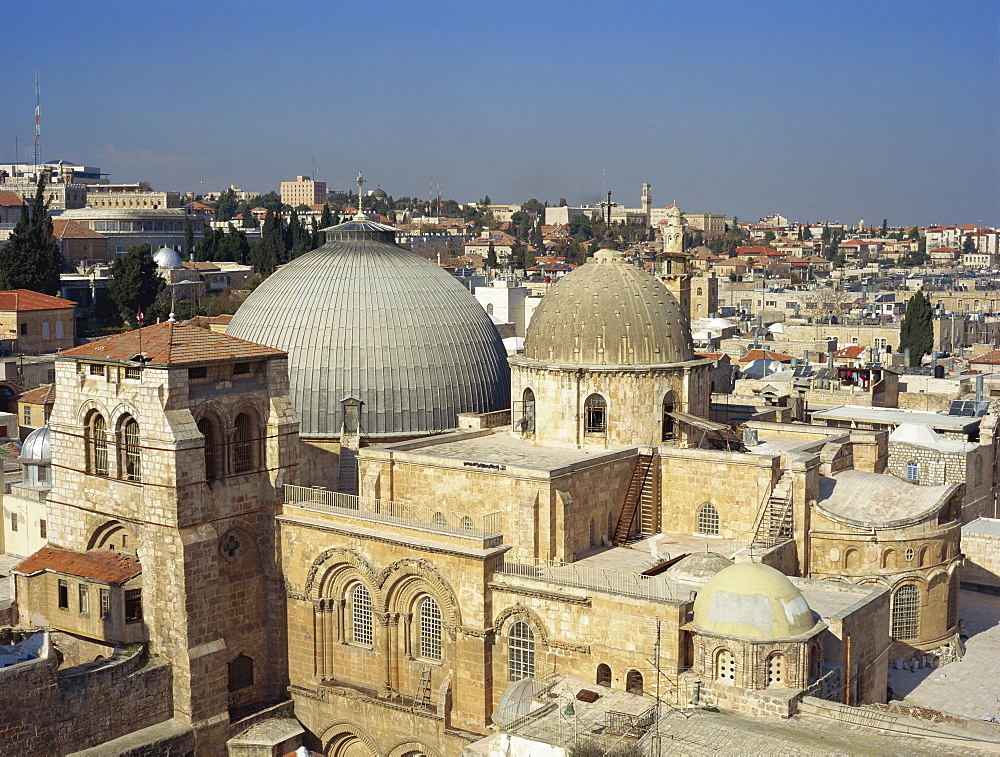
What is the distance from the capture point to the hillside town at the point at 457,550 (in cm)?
2373

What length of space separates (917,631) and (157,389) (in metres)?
20.0

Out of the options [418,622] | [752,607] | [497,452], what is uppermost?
[497,452]

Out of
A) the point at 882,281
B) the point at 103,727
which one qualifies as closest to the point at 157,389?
the point at 103,727

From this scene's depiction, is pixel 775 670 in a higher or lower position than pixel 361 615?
higher

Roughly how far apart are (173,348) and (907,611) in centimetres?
1947

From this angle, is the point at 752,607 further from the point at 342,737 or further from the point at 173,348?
the point at 173,348

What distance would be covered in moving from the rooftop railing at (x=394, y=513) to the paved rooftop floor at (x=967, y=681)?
10725 millimetres

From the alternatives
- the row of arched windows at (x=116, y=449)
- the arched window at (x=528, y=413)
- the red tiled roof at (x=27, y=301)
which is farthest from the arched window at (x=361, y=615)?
the red tiled roof at (x=27, y=301)

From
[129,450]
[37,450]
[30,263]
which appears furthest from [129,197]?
[129,450]

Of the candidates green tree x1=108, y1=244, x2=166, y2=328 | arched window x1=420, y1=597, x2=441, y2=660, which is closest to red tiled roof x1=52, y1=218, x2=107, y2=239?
green tree x1=108, y1=244, x2=166, y2=328

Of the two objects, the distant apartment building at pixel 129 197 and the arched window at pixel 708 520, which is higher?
the distant apartment building at pixel 129 197

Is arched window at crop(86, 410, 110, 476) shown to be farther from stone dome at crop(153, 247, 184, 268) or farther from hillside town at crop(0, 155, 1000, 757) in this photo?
stone dome at crop(153, 247, 184, 268)

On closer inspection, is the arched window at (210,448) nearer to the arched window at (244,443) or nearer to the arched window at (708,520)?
the arched window at (244,443)

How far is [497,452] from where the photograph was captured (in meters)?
31.3
